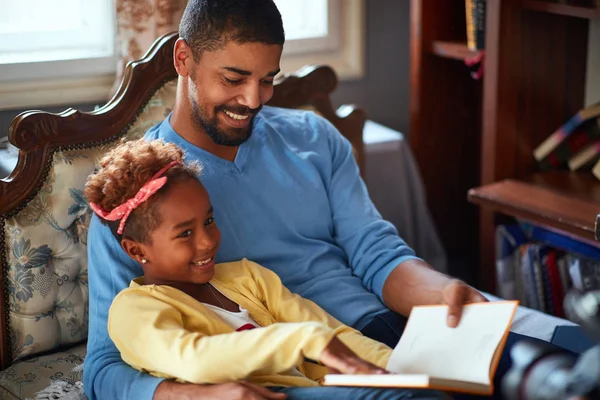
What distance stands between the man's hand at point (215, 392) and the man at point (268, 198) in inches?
5.5

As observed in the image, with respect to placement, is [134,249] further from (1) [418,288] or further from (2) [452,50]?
(2) [452,50]

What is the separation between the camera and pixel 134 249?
1.52m

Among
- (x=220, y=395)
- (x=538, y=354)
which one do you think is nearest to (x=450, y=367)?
(x=538, y=354)

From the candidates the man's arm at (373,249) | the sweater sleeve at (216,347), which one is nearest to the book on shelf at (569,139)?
the man's arm at (373,249)

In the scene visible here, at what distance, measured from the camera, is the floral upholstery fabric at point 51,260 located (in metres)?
1.79

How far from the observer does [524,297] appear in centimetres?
264

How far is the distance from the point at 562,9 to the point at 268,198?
110cm

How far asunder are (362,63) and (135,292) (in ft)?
6.04

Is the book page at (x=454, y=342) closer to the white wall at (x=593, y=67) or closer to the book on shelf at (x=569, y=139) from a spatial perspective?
the book on shelf at (x=569, y=139)

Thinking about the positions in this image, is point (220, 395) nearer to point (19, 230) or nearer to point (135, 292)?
point (135, 292)

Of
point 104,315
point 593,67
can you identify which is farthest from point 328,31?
point 104,315

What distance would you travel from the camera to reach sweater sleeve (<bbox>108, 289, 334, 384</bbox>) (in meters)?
1.34

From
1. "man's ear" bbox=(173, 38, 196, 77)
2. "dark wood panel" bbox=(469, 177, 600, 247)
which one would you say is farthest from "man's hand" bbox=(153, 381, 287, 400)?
"dark wood panel" bbox=(469, 177, 600, 247)

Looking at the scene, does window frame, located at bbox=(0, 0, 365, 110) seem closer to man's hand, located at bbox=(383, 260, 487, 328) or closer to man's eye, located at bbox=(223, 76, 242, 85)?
man's eye, located at bbox=(223, 76, 242, 85)
